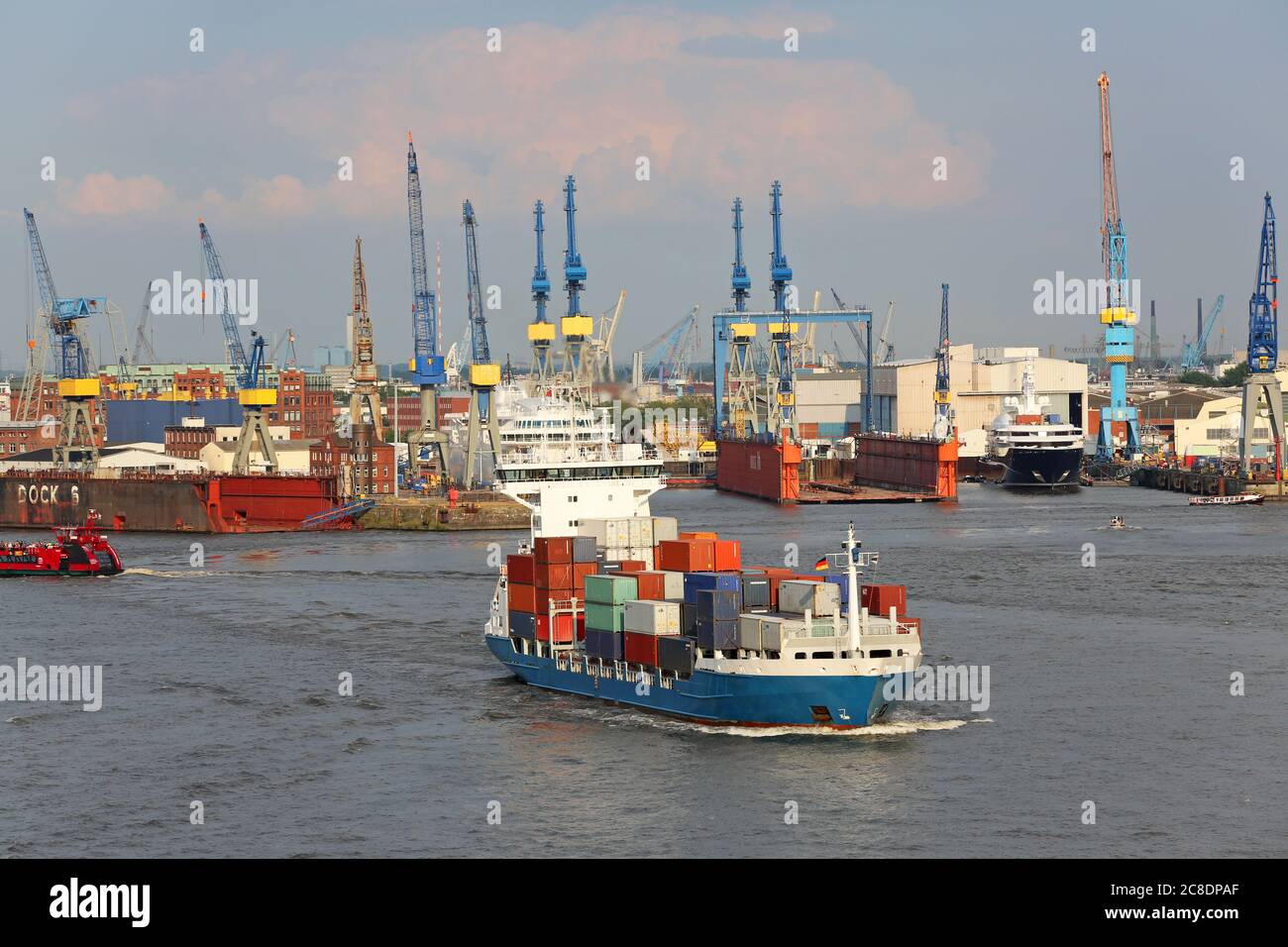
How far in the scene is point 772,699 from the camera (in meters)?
35.0

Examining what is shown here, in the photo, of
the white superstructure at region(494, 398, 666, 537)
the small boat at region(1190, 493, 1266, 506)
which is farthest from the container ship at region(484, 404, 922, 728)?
the small boat at region(1190, 493, 1266, 506)

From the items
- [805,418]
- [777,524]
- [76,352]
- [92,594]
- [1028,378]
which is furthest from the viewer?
[805,418]

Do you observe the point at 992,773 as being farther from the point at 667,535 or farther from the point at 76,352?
the point at 76,352

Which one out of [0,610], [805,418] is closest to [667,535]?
[0,610]

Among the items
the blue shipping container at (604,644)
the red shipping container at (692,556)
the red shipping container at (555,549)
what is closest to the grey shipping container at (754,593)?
the red shipping container at (692,556)

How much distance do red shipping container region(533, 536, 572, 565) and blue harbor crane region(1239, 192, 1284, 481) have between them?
282 ft

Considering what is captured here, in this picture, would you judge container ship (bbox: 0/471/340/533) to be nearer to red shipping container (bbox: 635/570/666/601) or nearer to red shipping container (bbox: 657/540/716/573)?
red shipping container (bbox: 657/540/716/573)

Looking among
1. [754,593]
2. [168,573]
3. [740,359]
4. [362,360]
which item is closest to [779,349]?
[740,359]

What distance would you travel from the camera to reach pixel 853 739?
1372 inches

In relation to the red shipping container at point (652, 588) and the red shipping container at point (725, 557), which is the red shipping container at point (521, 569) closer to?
the red shipping container at point (652, 588)

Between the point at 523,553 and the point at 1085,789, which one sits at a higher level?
the point at 523,553

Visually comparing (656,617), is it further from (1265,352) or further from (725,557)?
(1265,352)

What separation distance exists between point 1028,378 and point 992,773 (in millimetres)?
109962
